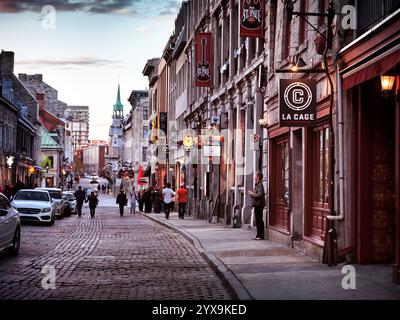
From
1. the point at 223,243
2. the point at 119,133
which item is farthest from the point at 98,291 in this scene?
the point at 119,133

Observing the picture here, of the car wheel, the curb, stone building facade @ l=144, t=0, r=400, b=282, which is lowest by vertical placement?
the curb

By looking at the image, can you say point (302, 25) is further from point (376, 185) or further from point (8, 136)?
point (8, 136)

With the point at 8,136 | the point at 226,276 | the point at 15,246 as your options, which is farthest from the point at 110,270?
the point at 8,136

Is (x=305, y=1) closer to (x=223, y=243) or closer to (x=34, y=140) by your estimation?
(x=223, y=243)

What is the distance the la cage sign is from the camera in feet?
49.0

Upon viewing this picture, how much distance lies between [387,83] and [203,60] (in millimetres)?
22394

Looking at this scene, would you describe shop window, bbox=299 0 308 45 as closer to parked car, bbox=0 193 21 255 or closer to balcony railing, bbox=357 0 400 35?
balcony railing, bbox=357 0 400 35

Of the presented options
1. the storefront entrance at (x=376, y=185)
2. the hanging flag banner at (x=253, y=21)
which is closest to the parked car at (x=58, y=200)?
the hanging flag banner at (x=253, y=21)

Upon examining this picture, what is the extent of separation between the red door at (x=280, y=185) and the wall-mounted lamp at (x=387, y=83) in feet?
25.3

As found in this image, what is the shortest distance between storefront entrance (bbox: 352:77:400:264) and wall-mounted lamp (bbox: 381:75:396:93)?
218 centimetres

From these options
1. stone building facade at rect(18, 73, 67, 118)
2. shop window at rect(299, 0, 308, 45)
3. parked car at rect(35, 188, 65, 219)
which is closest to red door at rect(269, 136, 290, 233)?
shop window at rect(299, 0, 308, 45)

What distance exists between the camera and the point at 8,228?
15.3m

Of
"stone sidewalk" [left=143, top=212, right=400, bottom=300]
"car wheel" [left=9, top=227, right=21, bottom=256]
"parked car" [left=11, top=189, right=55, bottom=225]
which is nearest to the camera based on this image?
"stone sidewalk" [left=143, top=212, right=400, bottom=300]

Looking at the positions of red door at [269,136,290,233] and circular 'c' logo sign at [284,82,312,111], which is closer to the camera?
circular 'c' logo sign at [284,82,312,111]
